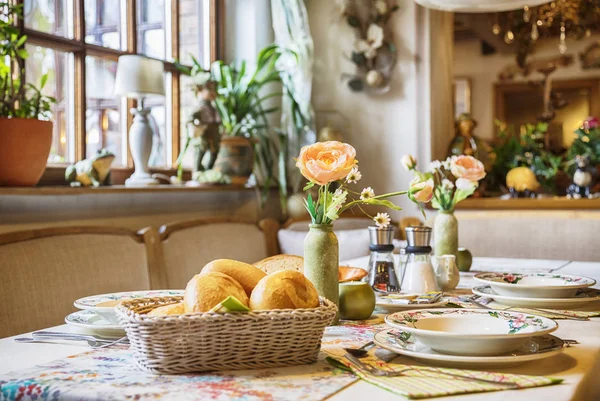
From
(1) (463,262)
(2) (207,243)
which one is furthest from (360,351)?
(2) (207,243)

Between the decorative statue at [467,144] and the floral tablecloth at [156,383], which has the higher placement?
the decorative statue at [467,144]

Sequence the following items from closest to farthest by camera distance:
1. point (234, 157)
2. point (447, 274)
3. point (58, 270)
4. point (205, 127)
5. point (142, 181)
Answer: point (447, 274), point (58, 270), point (142, 181), point (205, 127), point (234, 157)

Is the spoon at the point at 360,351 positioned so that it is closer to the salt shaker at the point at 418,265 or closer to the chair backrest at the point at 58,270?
the salt shaker at the point at 418,265

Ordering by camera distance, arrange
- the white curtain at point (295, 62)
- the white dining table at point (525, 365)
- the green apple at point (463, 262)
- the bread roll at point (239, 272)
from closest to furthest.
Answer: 1. the white dining table at point (525, 365)
2. the bread roll at point (239, 272)
3. the green apple at point (463, 262)
4. the white curtain at point (295, 62)

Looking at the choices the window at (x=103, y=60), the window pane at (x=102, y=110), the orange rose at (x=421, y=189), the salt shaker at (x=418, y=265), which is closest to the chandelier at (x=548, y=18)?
the window at (x=103, y=60)

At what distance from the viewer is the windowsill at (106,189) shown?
7.88 ft

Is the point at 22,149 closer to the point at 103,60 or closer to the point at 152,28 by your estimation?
the point at 103,60

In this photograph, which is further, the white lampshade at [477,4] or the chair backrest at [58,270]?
the white lampshade at [477,4]

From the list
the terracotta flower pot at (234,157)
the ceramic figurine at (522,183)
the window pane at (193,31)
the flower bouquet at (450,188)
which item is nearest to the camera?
the flower bouquet at (450,188)

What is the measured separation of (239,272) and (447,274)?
680 mm

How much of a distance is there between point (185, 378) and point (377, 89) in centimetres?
353

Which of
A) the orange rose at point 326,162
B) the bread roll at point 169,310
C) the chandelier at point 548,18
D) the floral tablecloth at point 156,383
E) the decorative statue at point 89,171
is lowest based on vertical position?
the floral tablecloth at point 156,383

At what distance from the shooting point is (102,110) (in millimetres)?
3256

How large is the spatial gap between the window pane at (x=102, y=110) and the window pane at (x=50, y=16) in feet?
0.62
